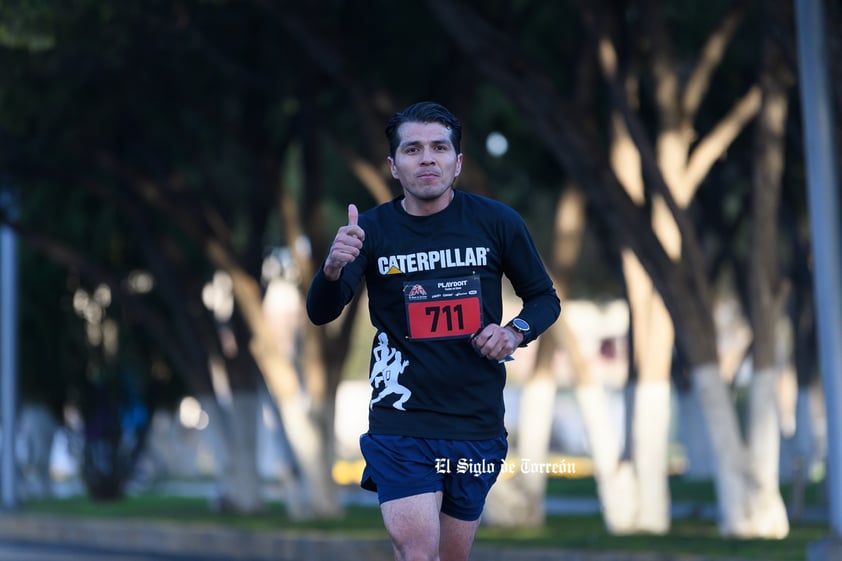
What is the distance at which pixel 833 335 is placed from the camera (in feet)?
39.4

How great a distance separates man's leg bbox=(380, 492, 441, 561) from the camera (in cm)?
551

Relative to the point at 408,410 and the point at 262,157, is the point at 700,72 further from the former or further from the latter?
the point at 408,410

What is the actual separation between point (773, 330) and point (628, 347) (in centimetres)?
696

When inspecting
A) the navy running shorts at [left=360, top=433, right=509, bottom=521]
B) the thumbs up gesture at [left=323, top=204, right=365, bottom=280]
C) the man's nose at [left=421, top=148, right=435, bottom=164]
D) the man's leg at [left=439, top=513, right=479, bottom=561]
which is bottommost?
the man's leg at [left=439, top=513, right=479, bottom=561]

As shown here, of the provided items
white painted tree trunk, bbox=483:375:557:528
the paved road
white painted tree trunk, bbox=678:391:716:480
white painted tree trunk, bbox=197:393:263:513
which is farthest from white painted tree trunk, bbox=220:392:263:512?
white painted tree trunk, bbox=678:391:716:480

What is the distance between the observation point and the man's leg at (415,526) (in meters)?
5.51

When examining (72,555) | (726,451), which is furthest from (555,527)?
(72,555)

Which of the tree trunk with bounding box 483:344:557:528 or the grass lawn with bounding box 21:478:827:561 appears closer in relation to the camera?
the grass lawn with bounding box 21:478:827:561

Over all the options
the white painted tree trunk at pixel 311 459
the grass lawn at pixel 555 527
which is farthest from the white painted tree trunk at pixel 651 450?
the white painted tree trunk at pixel 311 459

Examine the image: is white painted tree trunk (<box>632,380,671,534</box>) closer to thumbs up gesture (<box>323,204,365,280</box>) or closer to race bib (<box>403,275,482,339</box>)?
race bib (<box>403,275,482,339</box>)

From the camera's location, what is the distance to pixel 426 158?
18.2 ft

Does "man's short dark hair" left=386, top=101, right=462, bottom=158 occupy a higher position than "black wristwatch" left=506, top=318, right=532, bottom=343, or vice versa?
"man's short dark hair" left=386, top=101, right=462, bottom=158

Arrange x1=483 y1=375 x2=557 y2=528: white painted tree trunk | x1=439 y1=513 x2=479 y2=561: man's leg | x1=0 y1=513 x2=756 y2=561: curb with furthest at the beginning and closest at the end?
x1=483 y1=375 x2=557 y2=528: white painted tree trunk
x1=0 y1=513 x2=756 y2=561: curb
x1=439 y1=513 x2=479 y2=561: man's leg

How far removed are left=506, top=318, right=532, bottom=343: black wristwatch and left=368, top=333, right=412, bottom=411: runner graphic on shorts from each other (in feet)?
1.14
